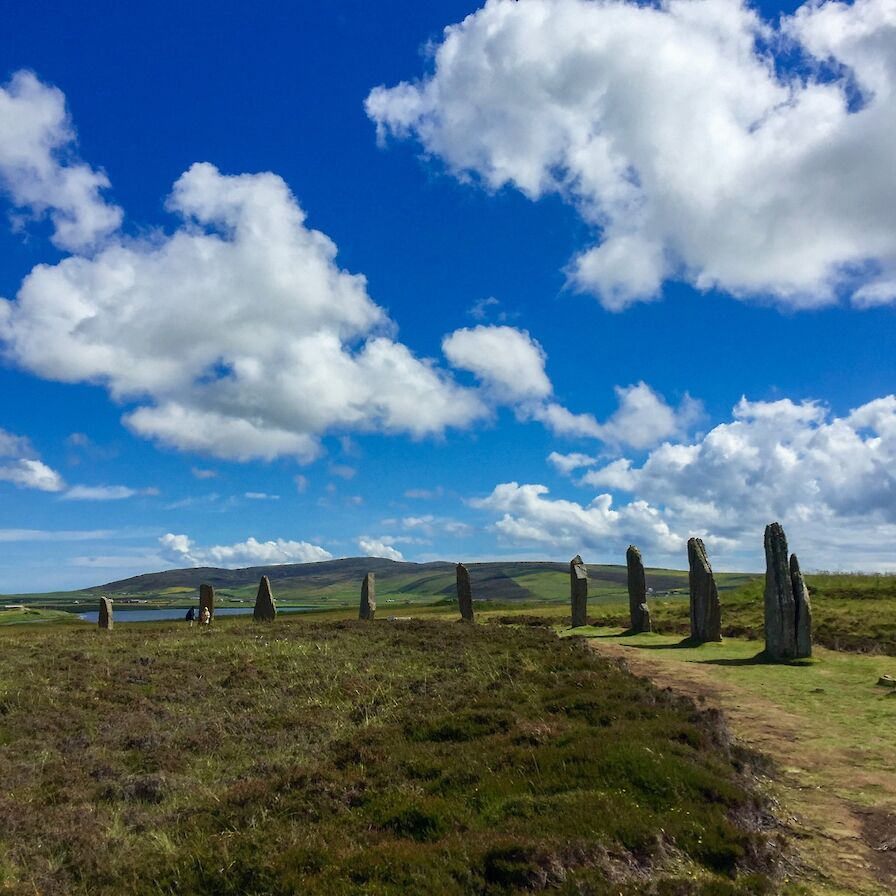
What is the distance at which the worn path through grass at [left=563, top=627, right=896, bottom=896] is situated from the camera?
8.62 meters

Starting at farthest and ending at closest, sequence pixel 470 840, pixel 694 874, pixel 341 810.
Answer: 1. pixel 341 810
2. pixel 470 840
3. pixel 694 874

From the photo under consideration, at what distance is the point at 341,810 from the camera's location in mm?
10430

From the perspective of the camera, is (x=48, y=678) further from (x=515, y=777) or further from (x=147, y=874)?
(x=515, y=777)

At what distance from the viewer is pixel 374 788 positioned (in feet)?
36.8

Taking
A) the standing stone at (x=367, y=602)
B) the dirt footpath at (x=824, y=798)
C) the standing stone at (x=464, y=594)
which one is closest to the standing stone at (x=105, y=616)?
the standing stone at (x=367, y=602)

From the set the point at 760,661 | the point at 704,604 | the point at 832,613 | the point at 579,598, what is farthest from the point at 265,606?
the point at 832,613

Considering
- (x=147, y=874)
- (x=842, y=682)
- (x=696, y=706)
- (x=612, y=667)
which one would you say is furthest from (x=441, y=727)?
(x=842, y=682)

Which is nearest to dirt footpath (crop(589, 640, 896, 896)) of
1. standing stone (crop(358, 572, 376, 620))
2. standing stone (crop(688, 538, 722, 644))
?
standing stone (crop(688, 538, 722, 644))

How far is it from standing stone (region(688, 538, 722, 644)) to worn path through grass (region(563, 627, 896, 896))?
3.10 feet

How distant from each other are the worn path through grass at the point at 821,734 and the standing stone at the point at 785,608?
0.83 meters

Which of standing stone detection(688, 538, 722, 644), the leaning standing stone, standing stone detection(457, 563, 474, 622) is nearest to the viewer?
the leaning standing stone

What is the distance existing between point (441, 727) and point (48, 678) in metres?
14.3

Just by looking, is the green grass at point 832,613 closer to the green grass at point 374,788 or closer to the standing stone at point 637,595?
the standing stone at point 637,595

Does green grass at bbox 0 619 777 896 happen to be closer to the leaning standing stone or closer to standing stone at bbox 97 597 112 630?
the leaning standing stone
